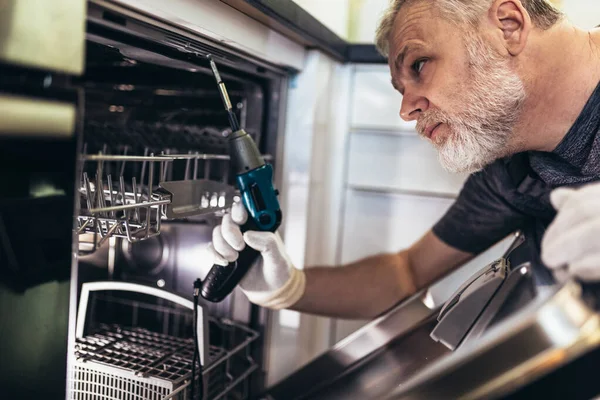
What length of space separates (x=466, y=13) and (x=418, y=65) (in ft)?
0.43

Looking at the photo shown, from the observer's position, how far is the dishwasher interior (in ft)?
3.00

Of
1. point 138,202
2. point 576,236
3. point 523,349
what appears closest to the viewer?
point 523,349

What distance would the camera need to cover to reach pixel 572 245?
528mm

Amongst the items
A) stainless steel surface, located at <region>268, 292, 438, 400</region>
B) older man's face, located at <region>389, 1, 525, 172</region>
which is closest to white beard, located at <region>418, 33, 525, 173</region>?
older man's face, located at <region>389, 1, 525, 172</region>

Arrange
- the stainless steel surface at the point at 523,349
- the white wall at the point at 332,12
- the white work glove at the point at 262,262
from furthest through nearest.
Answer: the white wall at the point at 332,12, the white work glove at the point at 262,262, the stainless steel surface at the point at 523,349

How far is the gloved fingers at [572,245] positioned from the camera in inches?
20.6

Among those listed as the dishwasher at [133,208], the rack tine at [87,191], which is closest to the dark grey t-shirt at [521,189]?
the dishwasher at [133,208]

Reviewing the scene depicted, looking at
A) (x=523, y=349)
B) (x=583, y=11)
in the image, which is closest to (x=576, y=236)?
(x=523, y=349)

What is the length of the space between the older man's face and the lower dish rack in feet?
2.01

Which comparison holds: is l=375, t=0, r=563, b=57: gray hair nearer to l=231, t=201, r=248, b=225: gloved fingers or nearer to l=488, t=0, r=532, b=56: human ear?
l=488, t=0, r=532, b=56: human ear

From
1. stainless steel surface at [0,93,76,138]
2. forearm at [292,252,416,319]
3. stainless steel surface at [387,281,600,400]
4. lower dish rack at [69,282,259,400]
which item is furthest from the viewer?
forearm at [292,252,416,319]

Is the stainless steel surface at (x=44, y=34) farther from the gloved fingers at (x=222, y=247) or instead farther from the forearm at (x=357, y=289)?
the forearm at (x=357, y=289)

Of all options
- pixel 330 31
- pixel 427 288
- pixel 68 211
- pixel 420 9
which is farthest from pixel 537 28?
pixel 68 211

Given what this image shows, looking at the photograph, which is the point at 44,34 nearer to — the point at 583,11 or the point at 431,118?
the point at 431,118
